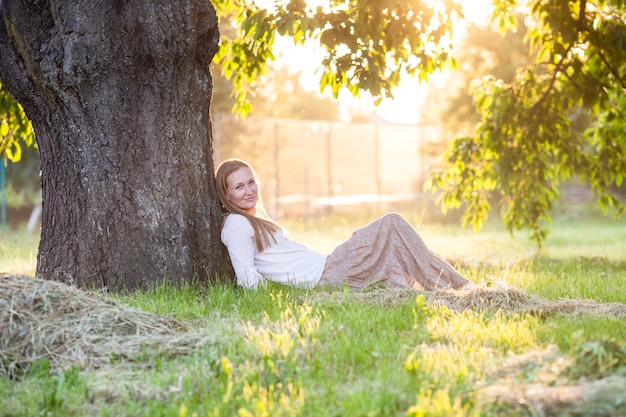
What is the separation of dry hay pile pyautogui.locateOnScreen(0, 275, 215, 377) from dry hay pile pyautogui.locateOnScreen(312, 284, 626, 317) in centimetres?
133

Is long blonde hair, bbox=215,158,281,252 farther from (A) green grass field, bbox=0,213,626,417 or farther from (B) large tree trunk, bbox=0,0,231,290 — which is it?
(A) green grass field, bbox=0,213,626,417

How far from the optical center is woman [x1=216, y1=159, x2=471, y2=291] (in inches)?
224

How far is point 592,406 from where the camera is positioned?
2.80m

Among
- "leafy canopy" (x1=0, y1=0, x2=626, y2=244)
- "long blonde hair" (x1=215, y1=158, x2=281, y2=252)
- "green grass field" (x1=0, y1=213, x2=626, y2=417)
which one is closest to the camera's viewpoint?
"green grass field" (x1=0, y1=213, x2=626, y2=417)

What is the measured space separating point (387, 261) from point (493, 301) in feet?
3.57

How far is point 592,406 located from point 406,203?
1966 centimetres

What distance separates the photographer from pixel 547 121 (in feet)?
28.3

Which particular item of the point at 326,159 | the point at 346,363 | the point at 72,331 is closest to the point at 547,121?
the point at 346,363

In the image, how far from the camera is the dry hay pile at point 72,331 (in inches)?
146

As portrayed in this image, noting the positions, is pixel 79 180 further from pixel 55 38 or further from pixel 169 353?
pixel 169 353

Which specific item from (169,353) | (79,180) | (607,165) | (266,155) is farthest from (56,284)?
(266,155)

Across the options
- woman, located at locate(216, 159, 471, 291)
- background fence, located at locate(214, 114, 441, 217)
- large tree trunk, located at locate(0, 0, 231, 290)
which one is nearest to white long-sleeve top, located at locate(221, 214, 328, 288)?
woman, located at locate(216, 159, 471, 291)

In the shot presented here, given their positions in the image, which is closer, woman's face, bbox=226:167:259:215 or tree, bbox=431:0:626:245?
woman's face, bbox=226:167:259:215

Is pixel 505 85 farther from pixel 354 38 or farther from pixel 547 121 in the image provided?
pixel 354 38
